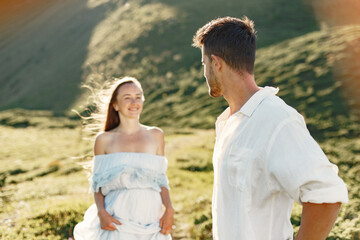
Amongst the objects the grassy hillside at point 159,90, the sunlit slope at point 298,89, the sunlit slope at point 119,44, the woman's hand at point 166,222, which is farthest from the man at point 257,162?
the sunlit slope at point 119,44

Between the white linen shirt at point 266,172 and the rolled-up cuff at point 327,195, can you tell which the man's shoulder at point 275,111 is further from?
the rolled-up cuff at point 327,195

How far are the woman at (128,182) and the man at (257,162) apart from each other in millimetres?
2180

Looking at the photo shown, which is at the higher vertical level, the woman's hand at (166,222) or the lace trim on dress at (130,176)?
the lace trim on dress at (130,176)

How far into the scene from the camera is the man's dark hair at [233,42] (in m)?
2.80

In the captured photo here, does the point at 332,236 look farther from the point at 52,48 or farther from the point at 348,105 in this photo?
the point at 52,48

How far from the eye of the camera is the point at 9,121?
29.3m

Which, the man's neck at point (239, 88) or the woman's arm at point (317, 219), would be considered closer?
the woman's arm at point (317, 219)

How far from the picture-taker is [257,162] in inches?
93.7

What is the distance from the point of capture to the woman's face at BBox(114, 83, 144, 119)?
5.22 meters

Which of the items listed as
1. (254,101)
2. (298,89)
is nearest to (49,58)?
(298,89)

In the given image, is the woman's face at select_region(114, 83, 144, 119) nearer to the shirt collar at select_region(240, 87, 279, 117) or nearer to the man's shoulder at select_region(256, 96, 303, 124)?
the shirt collar at select_region(240, 87, 279, 117)

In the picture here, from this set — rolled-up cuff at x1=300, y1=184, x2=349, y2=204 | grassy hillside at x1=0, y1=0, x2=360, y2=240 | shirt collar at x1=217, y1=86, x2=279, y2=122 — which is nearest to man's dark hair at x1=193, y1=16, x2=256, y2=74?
shirt collar at x1=217, y1=86, x2=279, y2=122

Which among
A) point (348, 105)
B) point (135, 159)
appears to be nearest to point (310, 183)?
point (135, 159)

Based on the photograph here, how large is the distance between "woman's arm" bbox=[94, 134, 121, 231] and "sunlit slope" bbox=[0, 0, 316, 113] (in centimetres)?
2496
